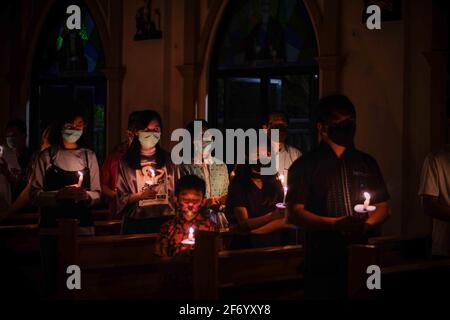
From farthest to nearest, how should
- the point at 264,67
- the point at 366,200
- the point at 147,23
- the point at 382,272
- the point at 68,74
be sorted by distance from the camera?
the point at 68,74
the point at 147,23
the point at 264,67
the point at 382,272
the point at 366,200

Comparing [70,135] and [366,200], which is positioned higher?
[70,135]

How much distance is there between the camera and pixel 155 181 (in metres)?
8.36

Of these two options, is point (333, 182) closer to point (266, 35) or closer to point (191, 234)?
point (191, 234)

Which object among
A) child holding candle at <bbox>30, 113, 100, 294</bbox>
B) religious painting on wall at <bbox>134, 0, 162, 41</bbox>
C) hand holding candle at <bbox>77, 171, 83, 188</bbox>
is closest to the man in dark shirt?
hand holding candle at <bbox>77, 171, 83, 188</bbox>

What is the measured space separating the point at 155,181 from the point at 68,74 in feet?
23.9

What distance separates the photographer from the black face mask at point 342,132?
5848mm

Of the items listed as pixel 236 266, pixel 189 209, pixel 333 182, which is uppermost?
pixel 333 182

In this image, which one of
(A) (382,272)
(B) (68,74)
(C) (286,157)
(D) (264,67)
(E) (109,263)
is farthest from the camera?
(B) (68,74)

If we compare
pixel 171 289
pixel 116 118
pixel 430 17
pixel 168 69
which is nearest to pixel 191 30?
pixel 168 69

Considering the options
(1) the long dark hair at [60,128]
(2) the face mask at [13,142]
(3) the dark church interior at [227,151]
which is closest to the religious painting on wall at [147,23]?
(3) the dark church interior at [227,151]

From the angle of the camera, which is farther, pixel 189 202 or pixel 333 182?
pixel 189 202

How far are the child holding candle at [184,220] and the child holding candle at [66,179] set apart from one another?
1.48 metres

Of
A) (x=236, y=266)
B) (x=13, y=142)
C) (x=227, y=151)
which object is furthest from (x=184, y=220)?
(x=13, y=142)

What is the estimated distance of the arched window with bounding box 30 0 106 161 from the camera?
48.1ft
